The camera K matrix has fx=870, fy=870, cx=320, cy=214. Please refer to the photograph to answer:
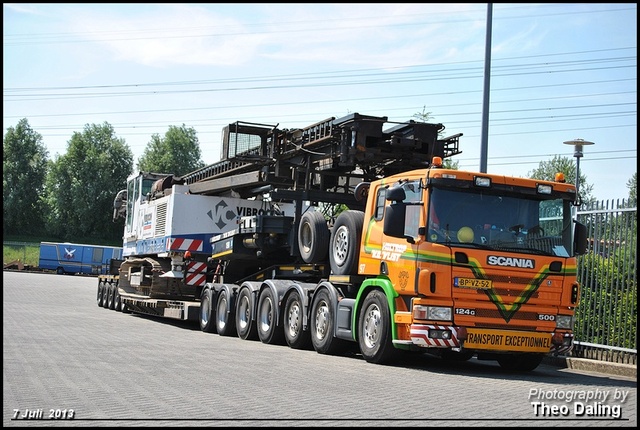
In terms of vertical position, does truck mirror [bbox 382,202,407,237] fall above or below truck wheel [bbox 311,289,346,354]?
above

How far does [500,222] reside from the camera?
40.1 feet

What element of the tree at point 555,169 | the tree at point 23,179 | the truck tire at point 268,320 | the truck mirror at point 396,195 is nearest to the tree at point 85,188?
the tree at point 23,179

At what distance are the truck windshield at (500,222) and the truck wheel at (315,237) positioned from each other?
3.63m

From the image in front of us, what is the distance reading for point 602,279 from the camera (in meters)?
14.1

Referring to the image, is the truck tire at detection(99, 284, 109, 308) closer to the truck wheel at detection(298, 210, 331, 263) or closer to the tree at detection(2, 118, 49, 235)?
the truck wheel at detection(298, 210, 331, 263)

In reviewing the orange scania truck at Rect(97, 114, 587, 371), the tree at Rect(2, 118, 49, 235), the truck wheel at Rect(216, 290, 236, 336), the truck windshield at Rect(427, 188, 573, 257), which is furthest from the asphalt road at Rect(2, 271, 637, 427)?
the tree at Rect(2, 118, 49, 235)

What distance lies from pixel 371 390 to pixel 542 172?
6121 cm

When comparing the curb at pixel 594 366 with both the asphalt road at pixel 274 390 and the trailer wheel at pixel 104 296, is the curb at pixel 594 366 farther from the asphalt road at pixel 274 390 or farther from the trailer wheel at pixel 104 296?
the trailer wheel at pixel 104 296

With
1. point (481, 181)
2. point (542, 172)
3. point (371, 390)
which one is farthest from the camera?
point (542, 172)

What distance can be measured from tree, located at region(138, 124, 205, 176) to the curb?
281 ft

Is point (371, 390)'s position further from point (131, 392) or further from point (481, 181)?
point (481, 181)

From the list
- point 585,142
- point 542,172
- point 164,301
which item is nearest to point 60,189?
point 542,172

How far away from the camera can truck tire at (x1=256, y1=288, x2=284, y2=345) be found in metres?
16.5

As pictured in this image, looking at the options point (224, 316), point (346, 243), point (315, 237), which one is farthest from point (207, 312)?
point (346, 243)
